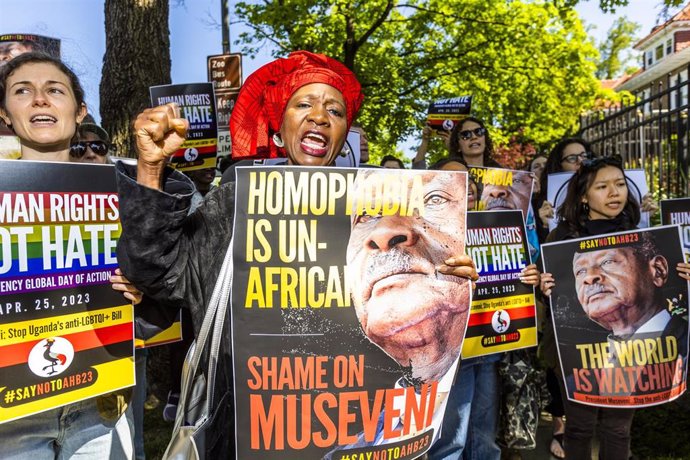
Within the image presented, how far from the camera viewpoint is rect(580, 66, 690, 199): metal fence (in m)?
6.63

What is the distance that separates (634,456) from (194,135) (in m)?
4.18

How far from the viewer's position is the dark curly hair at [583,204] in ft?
12.7

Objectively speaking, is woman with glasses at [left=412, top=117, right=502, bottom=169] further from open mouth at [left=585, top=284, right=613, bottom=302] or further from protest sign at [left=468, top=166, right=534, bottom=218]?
open mouth at [left=585, top=284, right=613, bottom=302]

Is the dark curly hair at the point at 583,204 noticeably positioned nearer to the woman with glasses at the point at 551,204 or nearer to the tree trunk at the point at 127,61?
the woman with glasses at the point at 551,204

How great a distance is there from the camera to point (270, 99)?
2.29m

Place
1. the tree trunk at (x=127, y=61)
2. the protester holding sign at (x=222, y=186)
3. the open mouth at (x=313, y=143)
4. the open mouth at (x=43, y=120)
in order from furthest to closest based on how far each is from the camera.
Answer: the tree trunk at (x=127, y=61) → the open mouth at (x=43, y=120) → the open mouth at (x=313, y=143) → the protester holding sign at (x=222, y=186)

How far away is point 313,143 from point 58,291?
1.06 meters

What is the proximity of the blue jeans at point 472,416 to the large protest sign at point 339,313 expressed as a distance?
1.65 meters

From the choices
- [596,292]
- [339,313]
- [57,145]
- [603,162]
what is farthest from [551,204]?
[57,145]

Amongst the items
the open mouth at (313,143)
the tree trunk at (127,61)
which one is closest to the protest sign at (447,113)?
the tree trunk at (127,61)

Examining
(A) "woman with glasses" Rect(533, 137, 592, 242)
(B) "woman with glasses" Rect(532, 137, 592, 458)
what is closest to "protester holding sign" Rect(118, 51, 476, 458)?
(B) "woman with glasses" Rect(532, 137, 592, 458)

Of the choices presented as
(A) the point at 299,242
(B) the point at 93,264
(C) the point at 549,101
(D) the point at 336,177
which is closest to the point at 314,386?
(A) the point at 299,242

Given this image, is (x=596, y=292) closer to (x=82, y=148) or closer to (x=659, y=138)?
(x=82, y=148)

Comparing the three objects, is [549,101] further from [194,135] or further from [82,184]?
[82,184]
